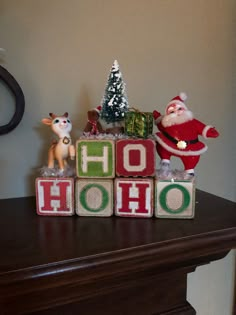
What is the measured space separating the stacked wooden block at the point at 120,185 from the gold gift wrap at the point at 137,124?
0.02m

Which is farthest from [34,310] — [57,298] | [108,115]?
[108,115]

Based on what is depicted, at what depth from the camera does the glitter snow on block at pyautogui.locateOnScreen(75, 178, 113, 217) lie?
649 mm

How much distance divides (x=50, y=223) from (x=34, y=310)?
0.53 feet

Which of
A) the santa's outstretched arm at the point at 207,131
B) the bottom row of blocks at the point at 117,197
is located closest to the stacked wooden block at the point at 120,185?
the bottom row of blocks at the point at 117,197

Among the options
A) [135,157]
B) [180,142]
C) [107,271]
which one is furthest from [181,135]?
[107,271]

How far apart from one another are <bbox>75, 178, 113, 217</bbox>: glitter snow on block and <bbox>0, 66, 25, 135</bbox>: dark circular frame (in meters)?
0.23

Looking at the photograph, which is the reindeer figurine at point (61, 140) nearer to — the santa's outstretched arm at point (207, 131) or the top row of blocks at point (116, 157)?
the top row of blocks at point (116, 157)

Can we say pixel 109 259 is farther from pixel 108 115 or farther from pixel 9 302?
pixel 108 115

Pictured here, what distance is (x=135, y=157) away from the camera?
645 millimetres

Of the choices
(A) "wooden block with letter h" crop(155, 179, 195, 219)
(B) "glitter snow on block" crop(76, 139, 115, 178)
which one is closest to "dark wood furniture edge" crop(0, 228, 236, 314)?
(A) "wooden block with letter h" crop(155, 179, 195, 219)

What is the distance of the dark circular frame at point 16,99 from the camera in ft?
2.41

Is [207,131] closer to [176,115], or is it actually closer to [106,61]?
[176,115]

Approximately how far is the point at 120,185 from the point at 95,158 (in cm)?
7

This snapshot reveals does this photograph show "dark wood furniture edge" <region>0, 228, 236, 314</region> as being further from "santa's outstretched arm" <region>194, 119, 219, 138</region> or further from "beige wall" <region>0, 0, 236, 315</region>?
"beige wall" <region>0, 0, 236, 315</region>
